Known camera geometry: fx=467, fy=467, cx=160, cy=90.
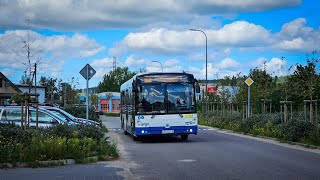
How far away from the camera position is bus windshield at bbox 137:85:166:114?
21281 millimetres

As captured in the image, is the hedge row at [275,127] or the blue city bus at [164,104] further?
the blue city bus at [164,104]

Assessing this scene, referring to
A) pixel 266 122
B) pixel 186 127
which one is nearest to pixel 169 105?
pixel 186 127

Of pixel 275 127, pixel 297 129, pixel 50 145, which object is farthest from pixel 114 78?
pixel 50 145

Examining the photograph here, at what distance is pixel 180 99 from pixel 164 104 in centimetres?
78

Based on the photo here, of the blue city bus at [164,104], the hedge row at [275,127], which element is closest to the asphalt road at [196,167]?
the hedge row at [275,127]

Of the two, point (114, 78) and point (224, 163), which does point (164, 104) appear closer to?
point (224, 163)

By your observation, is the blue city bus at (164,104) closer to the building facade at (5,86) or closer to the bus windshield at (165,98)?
the bus windshield at (165,98)

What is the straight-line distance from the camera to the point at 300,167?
12.6 metres

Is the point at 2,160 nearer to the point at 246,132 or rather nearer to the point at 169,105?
the point at 169,105

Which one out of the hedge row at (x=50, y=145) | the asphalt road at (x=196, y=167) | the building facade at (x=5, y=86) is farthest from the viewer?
the building facade at (x=5, y=86)

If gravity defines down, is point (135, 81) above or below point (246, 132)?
above

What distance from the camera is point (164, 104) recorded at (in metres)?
21.4

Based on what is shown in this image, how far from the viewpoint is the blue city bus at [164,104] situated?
21.2 metres

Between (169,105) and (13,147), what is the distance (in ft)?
31.6
